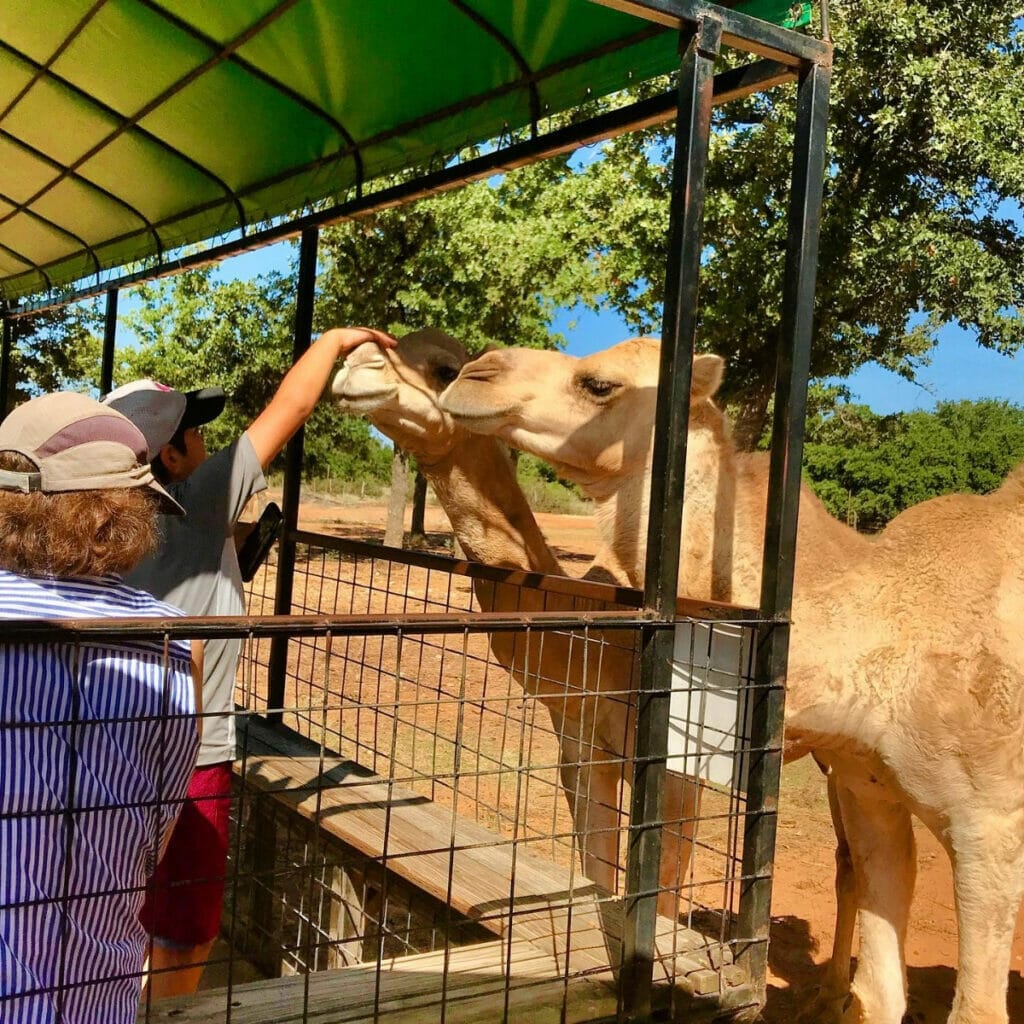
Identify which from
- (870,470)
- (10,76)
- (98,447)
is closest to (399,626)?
(98,447)

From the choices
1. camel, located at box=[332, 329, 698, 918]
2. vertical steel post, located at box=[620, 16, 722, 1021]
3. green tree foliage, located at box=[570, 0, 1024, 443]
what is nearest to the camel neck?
camel, located at box=[332, 329, 698, 918]

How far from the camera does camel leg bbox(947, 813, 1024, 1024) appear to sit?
→ 148 inches

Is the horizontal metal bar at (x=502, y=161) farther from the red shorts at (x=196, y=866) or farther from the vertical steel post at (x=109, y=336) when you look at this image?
the red shorts at (x=196, y=866)

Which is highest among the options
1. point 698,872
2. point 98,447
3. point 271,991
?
point 98,447

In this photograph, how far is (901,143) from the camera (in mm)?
13953

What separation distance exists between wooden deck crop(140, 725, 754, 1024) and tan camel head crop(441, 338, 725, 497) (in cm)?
153

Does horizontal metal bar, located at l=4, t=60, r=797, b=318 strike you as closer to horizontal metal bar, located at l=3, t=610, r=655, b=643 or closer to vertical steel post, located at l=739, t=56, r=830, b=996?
vertical steel post, located at l=739, t=56, r=830, b=996

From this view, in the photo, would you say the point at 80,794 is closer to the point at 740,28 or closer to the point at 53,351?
the point at 740,28

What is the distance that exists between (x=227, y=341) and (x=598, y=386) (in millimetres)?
20732

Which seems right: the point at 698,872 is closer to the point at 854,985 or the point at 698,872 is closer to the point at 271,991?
the point at 854,985

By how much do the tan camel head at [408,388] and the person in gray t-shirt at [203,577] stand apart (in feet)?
4.03

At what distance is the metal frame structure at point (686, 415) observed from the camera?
2713 millimetres

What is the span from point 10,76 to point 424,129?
1.94 m

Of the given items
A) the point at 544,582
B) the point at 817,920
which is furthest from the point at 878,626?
the point at 817,920
